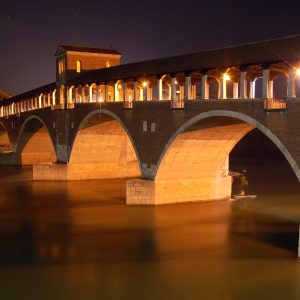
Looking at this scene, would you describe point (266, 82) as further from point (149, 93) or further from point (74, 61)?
point (74, 61)

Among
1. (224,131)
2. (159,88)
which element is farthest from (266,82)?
(159,88)

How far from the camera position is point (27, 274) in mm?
14852

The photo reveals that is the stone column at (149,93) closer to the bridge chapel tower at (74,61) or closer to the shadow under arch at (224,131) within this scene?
the shadow under arch at (224,131)

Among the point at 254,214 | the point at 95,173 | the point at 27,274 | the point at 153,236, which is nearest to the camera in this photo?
the point at 27,274

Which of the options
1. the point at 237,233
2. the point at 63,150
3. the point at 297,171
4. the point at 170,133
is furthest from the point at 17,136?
the point at 297,171

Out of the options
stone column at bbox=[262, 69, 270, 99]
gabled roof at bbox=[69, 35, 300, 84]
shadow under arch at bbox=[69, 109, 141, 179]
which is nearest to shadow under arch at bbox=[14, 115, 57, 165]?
shadow under arch at bbox=[69, 109, 141, 179]

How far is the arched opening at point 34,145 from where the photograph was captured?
48.8 m

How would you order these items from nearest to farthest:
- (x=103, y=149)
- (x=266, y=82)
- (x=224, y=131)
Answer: (x=266, y=82) < (x=224, y=131) < (x=103, y=149)

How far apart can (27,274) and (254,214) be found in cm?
1250

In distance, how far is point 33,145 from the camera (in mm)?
50281

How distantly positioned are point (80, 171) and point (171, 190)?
1276 cm

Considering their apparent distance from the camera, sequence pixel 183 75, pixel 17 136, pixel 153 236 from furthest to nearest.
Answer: pixel 17 136 → pixel 183 75 → pixel 153 236

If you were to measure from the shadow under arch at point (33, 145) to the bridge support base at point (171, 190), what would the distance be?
84.7 ft

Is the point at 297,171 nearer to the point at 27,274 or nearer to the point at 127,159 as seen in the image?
the point at 27,274
